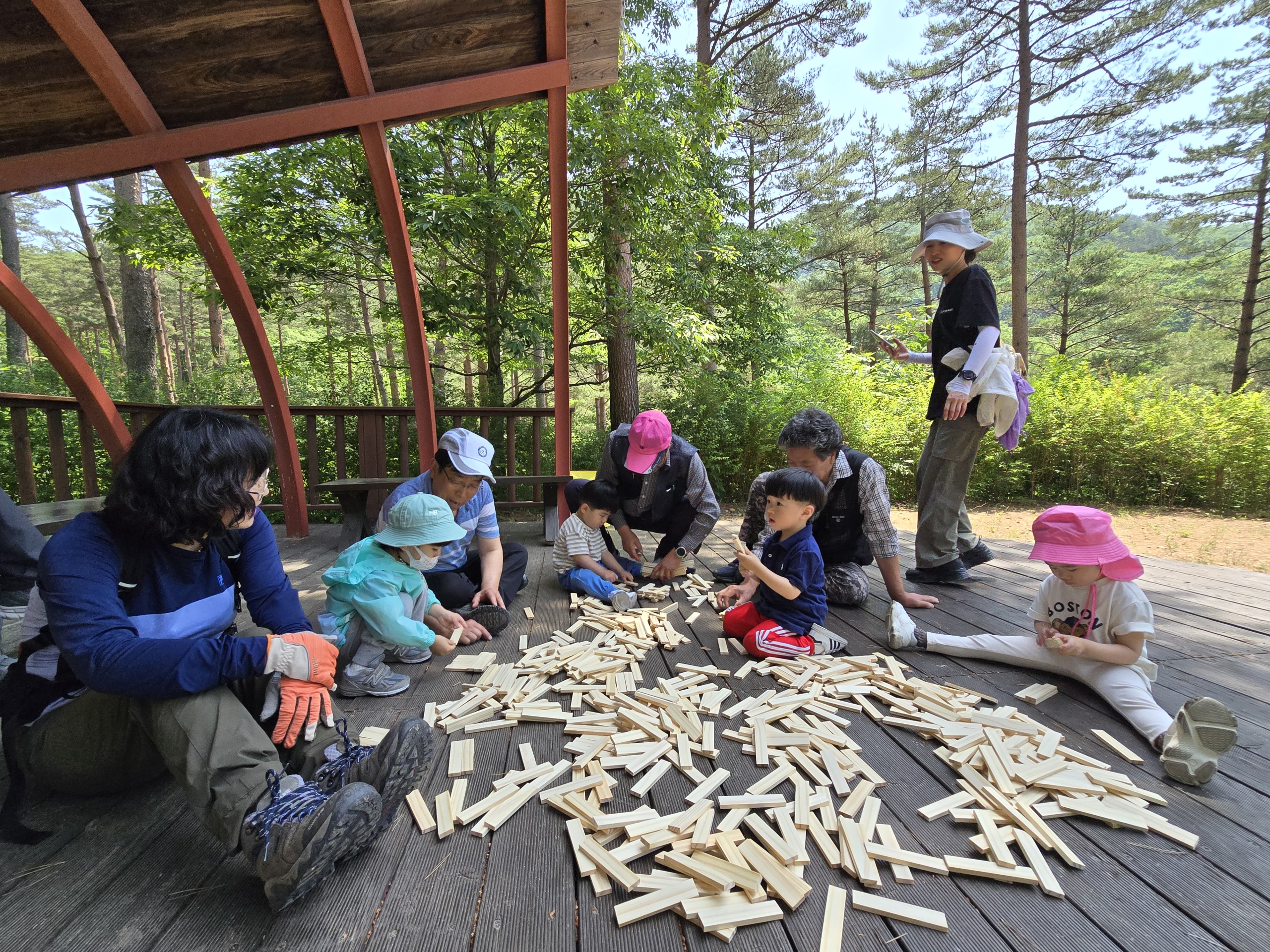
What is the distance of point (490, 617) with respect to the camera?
312 cm

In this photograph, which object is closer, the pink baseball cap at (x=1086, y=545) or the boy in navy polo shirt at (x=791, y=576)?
the pink baseball cap at (x=1086, y=545)

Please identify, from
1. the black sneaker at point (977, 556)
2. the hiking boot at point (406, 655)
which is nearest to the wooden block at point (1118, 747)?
the black sneaker at point (977, 556)

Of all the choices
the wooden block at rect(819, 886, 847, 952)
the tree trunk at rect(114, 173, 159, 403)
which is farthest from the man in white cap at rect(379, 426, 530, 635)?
the tree trunk at rect(114, 173, 159, 403)

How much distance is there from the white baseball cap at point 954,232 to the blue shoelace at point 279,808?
393 cm

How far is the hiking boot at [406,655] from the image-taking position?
9.10 ft

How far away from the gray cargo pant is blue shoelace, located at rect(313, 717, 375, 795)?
11.4ft

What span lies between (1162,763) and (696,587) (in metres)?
2.42

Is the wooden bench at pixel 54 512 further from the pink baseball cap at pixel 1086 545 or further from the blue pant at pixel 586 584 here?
the pink baseball cap at pixel 1086 545

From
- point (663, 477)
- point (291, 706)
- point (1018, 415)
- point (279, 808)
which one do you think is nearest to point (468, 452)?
point (663, 477)

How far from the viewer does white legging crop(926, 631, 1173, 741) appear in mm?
2186

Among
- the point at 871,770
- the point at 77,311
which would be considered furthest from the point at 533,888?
the point at 77,311

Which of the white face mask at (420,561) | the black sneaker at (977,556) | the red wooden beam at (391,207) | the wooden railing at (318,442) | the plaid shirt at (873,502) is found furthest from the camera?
the wooden railing at (318,442)

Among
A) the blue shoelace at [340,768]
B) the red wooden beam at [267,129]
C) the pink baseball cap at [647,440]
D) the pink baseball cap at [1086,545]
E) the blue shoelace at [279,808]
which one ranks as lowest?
the blue shoelace at [340,768]

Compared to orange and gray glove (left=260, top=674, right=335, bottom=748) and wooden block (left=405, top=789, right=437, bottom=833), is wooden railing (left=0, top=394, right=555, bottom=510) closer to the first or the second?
orange and gray glove (left=260, top=674, right=335, bottom=748)
